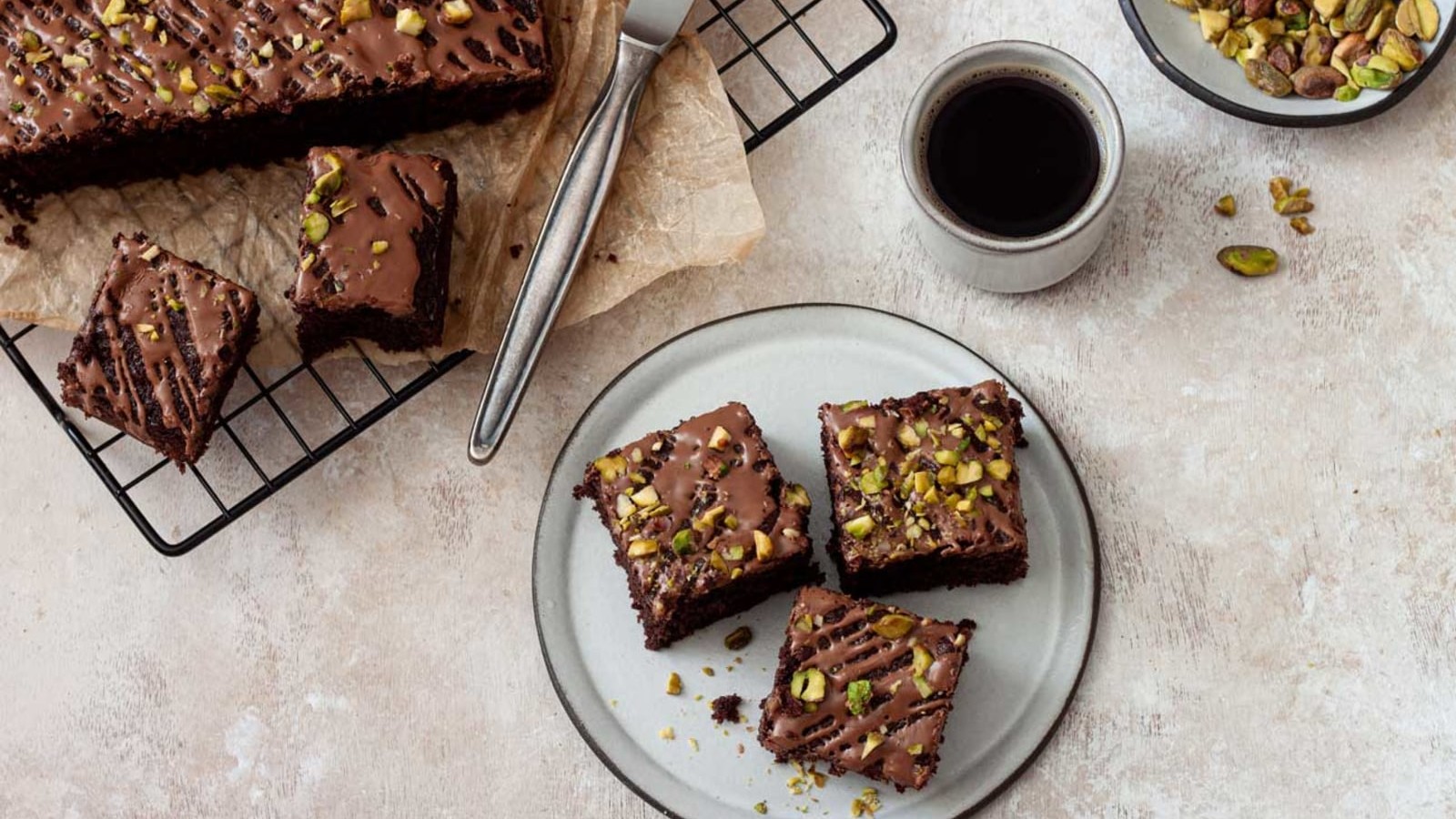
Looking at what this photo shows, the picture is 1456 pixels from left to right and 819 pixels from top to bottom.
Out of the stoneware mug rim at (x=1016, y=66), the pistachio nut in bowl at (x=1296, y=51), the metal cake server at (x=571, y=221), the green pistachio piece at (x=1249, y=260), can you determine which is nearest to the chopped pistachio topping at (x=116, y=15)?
the metal cake server at (x=571, y=221)

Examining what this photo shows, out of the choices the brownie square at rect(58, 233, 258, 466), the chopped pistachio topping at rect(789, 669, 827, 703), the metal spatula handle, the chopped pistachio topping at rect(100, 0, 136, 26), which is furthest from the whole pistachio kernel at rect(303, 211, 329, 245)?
the chopped pistachio topping at rect(789, 669, 827, 703)

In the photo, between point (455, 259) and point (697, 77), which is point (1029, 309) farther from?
point (455, 259)

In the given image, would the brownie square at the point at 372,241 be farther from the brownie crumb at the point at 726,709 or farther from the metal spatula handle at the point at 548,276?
the brownie crumb at the point at 726,709

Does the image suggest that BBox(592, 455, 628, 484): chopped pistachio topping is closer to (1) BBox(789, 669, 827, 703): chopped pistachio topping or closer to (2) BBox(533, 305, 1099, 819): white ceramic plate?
(2) BBox(533, 305, 1099, 819): white ceramic plate

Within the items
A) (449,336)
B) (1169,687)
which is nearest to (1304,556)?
(1169,687)

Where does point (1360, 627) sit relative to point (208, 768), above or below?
below
